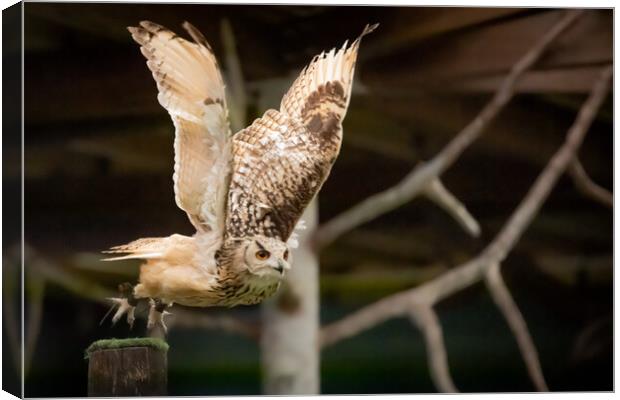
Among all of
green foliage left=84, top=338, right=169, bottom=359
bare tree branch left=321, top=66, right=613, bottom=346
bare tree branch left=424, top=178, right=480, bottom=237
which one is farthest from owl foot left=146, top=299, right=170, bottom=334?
bare tree branch left=424, top=178, right=480, bottom=237

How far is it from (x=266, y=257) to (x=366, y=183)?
64 cm

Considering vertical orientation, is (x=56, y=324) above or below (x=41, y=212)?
below

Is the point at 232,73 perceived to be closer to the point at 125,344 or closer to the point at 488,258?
the point at 125,344

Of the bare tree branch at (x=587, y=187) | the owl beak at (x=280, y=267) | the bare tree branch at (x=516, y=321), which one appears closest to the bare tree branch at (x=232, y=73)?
the owl beak at (x=280, y=267)

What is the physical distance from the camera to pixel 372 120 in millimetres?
7191

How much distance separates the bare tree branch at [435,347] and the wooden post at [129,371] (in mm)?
1339

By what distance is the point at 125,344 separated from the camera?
6684 mm

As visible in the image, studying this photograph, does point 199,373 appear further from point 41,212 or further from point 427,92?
point 427,92

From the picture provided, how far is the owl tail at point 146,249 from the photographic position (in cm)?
690

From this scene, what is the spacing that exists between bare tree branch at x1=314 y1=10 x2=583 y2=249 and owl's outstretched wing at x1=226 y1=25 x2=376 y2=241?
19cm

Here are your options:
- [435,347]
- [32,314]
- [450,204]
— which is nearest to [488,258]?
[450,204]

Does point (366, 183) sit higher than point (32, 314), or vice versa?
point (366, 183)

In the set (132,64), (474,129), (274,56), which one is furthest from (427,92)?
(132,64)

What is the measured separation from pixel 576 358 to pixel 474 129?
4.08 ft
